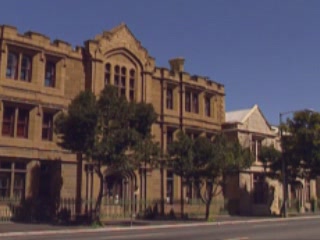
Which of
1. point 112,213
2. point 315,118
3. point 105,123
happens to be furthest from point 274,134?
point 105,123

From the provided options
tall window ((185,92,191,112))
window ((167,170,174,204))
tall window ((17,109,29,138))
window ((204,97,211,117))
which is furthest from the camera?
window ((204,97,211,117))

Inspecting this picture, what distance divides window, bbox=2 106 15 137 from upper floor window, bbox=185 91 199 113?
1594cm

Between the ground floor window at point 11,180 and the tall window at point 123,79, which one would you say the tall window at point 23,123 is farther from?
the tall window at point 123,79

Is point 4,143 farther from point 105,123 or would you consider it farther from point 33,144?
point 105,123

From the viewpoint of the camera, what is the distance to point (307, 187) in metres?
55.0

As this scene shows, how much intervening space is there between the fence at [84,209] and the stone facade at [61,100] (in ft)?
1.77

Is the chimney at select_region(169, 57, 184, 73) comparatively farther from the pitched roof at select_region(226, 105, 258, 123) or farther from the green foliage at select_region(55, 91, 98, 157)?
the green foliage at select_region(55, 91, 98, 157)

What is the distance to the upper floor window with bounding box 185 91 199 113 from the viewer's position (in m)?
43.0

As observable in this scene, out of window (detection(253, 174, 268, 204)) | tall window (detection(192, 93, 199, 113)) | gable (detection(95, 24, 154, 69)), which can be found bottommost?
window (detection(253, 174, 268, 204))

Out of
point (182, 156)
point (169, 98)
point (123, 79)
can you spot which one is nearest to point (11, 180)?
point (182, 156)

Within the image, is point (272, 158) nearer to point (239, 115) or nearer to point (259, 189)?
point (259, 189)

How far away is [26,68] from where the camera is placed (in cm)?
3231

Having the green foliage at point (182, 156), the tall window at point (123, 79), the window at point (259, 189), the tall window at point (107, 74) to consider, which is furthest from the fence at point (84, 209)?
the tall window at point (107, 74)

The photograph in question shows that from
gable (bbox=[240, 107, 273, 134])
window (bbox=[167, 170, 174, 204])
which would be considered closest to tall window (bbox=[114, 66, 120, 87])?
window (bbox=[167, 170, 174, 204])
